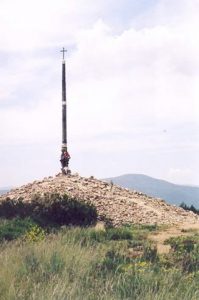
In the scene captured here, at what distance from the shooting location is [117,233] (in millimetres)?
16500

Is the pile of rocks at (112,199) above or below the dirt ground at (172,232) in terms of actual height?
above

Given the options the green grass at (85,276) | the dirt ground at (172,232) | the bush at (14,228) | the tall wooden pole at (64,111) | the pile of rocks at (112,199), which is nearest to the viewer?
the green grass at (85,276)

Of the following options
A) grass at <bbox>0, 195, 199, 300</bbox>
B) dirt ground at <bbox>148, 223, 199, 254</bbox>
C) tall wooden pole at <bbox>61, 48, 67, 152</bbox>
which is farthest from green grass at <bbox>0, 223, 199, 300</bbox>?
tall wooden pole at <bbox>61, 48, 67, 152</bbox>

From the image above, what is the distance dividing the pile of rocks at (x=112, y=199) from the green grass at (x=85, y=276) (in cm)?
1110

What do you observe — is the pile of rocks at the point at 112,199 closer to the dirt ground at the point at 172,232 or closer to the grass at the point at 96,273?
the dirt ground at the point at 172,232

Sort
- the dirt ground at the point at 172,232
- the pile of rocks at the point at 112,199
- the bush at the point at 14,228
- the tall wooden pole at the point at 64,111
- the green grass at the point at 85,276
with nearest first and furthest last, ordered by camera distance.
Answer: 1. the green grass at the point at 85,276
2. the bush at the point at 14,228
3. the dirt ground at the point at 172,232
4. the pile of rocks at the point at 112,199
5. the tall wooden pole at the point at 64,111

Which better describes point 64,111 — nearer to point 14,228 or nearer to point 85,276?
point 14,228

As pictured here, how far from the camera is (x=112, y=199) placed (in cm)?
2473

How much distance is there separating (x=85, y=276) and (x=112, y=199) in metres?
16.5

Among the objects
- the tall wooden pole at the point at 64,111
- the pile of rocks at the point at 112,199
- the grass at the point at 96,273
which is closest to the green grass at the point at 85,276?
the grass at the point at 96,273

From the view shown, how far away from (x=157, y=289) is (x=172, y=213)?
17.1m

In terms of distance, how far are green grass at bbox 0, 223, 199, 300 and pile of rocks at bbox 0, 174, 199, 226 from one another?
36.4 ft

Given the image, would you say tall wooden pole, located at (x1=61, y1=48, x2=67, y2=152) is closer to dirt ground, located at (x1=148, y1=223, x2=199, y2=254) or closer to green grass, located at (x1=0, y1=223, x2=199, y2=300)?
dirt ground, located at (x1=148, y1=223, x2=199, y2=254)

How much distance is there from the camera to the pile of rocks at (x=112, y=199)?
22.6m
